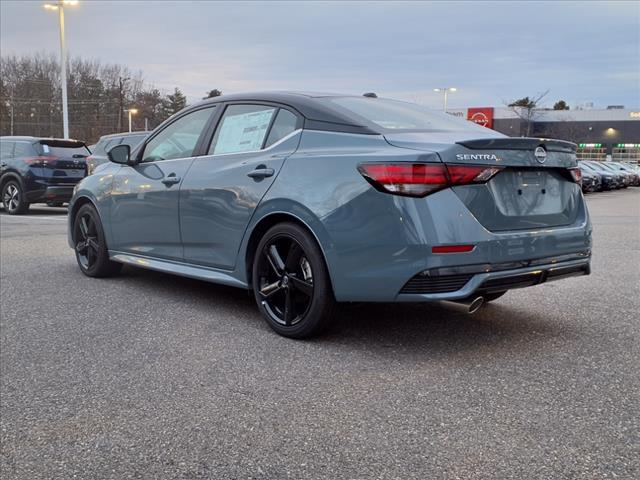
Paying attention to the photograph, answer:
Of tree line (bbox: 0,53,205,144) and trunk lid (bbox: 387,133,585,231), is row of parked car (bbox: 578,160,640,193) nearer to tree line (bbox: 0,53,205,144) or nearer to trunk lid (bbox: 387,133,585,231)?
trunk lid (bbox: 387,133,585,231)

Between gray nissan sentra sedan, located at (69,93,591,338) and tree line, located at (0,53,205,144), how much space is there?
64245 millimetres

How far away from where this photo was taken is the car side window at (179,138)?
5181 mm

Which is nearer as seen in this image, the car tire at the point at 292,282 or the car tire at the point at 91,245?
the car tire at the point at 292,282

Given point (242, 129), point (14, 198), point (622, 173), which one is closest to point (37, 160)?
point (14, 198)

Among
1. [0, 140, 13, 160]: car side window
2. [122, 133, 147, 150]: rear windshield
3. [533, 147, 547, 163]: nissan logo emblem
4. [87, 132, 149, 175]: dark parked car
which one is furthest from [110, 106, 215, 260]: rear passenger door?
[0, 140, 13, 160]: car side window

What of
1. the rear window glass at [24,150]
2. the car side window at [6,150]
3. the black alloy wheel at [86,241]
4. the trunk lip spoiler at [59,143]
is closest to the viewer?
the black alloy wheel at [86,241]

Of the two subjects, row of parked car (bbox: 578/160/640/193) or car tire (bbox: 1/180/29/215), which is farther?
row of parked car (bbox: 578/160/640/193)

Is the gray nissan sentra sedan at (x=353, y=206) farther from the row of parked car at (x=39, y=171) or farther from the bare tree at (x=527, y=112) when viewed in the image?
the bare tree at (x=527, y=112)

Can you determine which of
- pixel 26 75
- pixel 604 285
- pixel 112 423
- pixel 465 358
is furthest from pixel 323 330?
pixel 26 75

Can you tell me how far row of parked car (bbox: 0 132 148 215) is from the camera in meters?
14.0

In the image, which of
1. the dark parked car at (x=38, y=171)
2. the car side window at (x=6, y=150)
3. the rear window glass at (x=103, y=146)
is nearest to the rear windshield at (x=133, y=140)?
the rear window glass at (x=103, y=146)

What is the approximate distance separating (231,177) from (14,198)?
11417mm

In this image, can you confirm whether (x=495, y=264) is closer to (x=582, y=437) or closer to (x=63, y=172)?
(x=582, y=437)

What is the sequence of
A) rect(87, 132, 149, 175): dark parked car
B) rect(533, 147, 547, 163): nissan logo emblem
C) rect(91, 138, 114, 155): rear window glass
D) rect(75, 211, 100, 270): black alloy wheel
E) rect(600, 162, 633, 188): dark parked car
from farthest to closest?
1. rect(600, 162, 633, 188): dark parked car
2. rect(91, 138, 114, 155): rear window glass
3. rect(87, 132, 149, 175): dark parked car
4. rect(75, 211, 100, 270): black alloy wheel
5. rect(533, 147, 547, 163): nissan logo emblem
